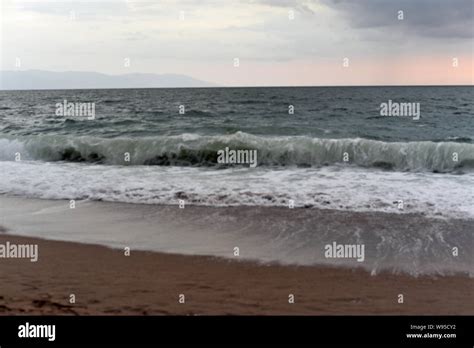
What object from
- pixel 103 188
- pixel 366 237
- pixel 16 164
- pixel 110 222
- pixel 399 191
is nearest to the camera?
pixel 366 237

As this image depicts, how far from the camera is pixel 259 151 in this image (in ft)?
35.5

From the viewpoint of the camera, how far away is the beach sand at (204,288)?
3.54 metres

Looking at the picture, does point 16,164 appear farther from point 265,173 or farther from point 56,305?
point 56,305

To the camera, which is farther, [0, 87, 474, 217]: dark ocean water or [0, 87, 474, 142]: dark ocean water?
[0, 87, 474, 142]: dark ocean water

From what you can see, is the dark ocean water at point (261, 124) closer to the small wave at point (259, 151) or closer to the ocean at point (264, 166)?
the ocean at point (264, 166)

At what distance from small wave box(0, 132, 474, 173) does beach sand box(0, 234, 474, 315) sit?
18.3 feet

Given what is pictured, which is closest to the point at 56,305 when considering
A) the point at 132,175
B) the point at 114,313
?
the point at 114,313

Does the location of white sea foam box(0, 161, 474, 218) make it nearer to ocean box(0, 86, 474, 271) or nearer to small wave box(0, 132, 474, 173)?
ocean box(0, 86, 474, 271)

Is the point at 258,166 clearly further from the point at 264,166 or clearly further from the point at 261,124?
the point at 261,124

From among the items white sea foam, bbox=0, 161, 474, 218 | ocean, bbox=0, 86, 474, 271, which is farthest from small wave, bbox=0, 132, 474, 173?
white sea foam, bbox=0, 161, 474, 218

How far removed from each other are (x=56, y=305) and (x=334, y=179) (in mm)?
5390

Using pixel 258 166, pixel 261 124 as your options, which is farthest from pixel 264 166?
pixel 261 124

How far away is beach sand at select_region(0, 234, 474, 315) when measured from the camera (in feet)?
11.6

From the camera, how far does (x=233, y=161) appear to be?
10.5 m
